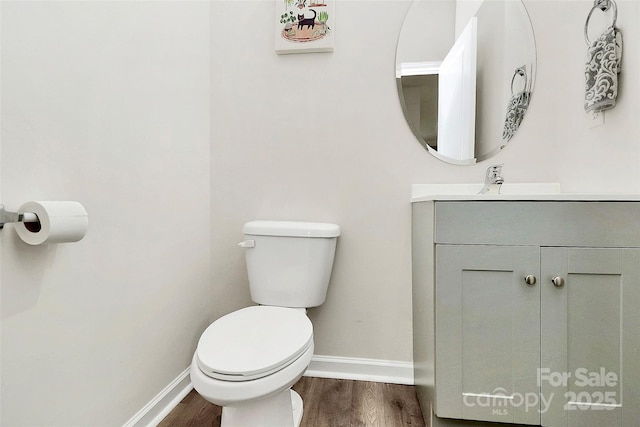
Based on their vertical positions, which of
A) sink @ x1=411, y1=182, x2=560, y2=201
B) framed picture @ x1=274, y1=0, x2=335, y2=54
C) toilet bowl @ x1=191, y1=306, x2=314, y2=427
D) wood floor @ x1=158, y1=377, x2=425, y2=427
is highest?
framed picture @ x1=274, y1=0, x2=335, y2=54

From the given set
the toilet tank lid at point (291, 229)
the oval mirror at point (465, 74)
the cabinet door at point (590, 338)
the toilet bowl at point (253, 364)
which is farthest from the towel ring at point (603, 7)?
the toilet bowl at point (253, 364)

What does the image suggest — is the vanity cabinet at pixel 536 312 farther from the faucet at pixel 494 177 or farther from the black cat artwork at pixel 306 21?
Result: the black cat artwork at pixel 306 21

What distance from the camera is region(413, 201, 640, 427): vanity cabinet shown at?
3.34 ft

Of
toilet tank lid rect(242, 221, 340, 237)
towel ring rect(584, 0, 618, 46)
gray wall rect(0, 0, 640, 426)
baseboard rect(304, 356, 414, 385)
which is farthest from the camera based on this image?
baseboard rect(304, 356, 414, 385)

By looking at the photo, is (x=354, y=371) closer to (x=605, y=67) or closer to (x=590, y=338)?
(x=590, y=338)

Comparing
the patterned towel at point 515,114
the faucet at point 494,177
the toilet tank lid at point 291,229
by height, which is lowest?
the toilet tank lid at point 291,229

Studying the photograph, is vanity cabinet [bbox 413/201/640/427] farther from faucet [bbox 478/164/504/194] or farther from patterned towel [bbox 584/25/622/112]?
patterned towel [bbox 584/25/622/112]

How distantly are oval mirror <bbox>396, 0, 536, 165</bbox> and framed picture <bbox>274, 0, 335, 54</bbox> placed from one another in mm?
358

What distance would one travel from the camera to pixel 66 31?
36.2 inches

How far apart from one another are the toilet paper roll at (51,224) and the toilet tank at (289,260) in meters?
0.78

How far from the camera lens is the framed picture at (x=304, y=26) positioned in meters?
1.64

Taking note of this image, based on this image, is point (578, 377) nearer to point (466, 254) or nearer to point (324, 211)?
point (466, 254)

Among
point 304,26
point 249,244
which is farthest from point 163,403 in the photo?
point 304,26

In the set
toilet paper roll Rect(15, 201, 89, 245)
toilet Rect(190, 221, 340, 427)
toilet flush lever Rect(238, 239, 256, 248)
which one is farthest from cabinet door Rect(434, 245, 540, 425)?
toilet paper roll Rect(15, 201, 89, 245)
